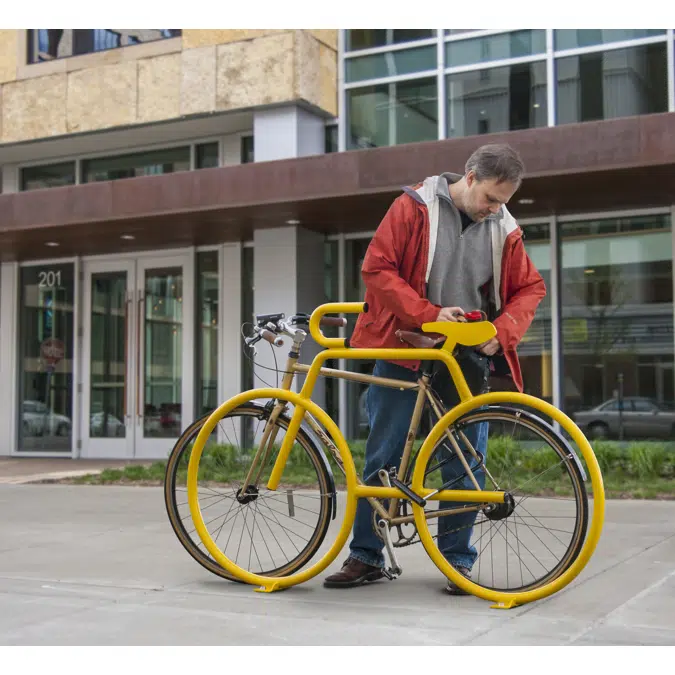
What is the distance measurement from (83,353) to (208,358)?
220 cm

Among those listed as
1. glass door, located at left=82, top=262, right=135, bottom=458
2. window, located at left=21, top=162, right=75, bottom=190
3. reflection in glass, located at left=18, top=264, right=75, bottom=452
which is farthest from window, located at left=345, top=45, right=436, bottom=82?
reflection in glass, located at left=18, top=264, right=75, bottom=452

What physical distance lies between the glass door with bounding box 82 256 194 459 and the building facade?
0.11 feet

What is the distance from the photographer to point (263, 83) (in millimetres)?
13180

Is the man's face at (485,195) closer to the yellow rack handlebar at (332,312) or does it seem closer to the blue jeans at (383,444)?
the yellow rack handlebar at (332,312)

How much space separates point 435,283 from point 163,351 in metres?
11.0

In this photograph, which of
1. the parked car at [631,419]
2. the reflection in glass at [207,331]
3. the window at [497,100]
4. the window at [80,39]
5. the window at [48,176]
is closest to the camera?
the parked car at [631,419]

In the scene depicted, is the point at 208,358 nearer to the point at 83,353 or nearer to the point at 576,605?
the point at 83,353

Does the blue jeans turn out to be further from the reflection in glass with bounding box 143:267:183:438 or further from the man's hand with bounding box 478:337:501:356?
Answer: the reflection in glass with bounding box 143:267:183:438

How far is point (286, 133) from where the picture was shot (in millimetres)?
13109

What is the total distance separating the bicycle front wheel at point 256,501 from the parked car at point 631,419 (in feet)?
25.7

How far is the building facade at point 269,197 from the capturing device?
11.6m

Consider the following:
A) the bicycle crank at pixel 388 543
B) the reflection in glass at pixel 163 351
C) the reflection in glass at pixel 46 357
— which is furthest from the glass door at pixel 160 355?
the bicycle crank at pixel 388 543

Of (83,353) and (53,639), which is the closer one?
(53,639)
